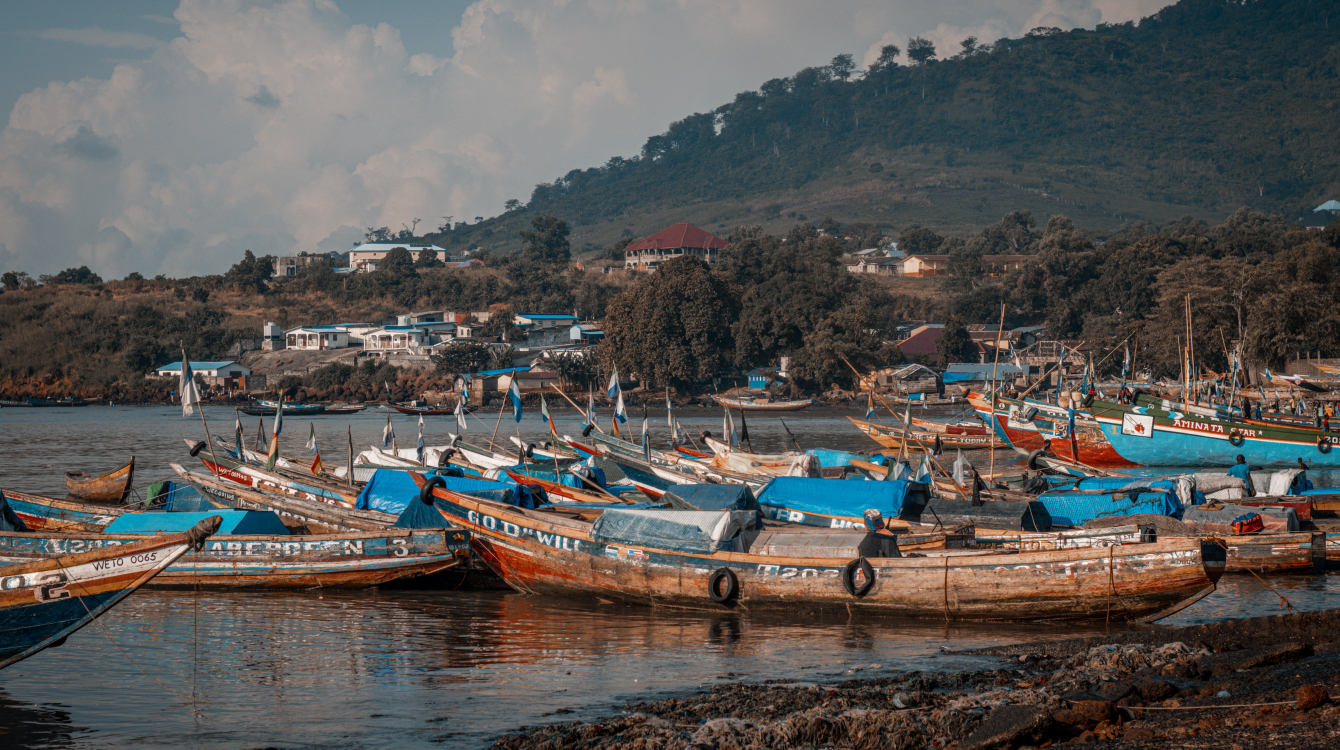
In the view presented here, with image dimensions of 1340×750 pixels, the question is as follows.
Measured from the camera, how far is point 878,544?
46.8ft

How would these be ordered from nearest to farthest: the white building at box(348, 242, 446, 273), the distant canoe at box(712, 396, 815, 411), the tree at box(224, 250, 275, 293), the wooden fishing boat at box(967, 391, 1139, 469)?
the wooden fishing boat at box(967, 391, 1139, 469)
the distant canoe at box(712, 396, 815, 411)
the tree at box(224, 250, 275, 293)
the white building at box(348, 242, 446, 273)

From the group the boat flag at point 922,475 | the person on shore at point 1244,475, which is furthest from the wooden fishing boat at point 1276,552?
the person on shore at point 1244,475

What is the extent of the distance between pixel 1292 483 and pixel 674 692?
19142 mm

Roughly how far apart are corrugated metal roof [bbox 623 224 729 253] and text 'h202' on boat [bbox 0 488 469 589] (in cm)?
12518

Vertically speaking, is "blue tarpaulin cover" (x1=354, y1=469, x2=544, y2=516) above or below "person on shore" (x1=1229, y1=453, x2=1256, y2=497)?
above

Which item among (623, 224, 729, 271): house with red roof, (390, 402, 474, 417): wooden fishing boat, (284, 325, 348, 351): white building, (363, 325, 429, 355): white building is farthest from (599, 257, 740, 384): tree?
(623, 224, 729, 271): house with red roof

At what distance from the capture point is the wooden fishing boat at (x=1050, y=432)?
125 feet

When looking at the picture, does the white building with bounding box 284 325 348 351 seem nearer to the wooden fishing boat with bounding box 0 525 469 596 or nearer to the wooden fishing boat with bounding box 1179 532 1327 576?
the wooden fishing boat with bounding box 0 525 469 596

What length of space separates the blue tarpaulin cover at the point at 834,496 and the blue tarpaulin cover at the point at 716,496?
1.62 m

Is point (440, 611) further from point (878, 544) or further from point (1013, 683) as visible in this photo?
point (1013, 683)

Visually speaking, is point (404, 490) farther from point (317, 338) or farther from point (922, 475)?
point (317, 338)

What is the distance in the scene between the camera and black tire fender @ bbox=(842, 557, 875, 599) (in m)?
13.7

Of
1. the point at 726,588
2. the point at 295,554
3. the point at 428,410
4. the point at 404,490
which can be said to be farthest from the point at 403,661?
the point at 428,410

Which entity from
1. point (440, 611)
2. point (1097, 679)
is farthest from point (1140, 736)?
point (440, 611)
